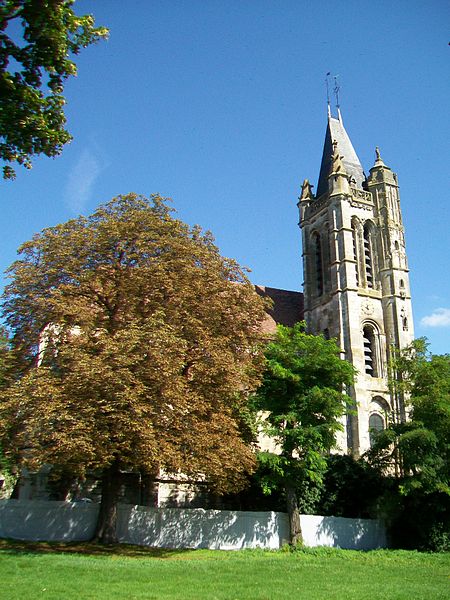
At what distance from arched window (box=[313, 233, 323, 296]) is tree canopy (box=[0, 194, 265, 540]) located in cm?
1933

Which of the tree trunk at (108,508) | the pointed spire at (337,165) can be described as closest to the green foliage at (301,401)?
the tree trunk at (108,508)

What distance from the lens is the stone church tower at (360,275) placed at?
3656cm

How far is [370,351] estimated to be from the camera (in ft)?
127

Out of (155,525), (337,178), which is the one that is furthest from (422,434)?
(337,178)

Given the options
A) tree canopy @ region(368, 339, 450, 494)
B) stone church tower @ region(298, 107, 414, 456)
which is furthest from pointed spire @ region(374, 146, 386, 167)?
tree canopy @ region(368, 339, 450, 494)

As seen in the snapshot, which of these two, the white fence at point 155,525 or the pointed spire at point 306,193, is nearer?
the white fence at point 155,525

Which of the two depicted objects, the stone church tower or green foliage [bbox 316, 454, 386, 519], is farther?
the stone church tower

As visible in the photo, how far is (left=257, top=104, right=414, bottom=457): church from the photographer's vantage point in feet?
120

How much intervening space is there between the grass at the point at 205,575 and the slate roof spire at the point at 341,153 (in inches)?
1228

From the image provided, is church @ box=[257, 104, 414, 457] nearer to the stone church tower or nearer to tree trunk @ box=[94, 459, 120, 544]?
the stone church tower

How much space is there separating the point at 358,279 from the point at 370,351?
16.9 feet

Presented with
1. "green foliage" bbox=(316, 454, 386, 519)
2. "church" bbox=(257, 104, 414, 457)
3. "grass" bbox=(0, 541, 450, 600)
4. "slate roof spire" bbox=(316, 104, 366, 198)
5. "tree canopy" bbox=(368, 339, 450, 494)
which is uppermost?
"slate roof spire" bbox=(316, 104, 366, 198)

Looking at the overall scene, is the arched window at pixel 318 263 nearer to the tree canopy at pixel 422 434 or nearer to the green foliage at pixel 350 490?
the tree canopy at pixel 422 434

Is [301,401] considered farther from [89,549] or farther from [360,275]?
[360,275]
